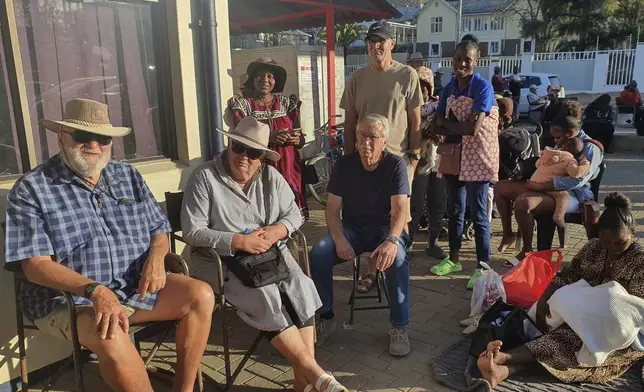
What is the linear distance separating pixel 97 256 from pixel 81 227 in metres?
0.16

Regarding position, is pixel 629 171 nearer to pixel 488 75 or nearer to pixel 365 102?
pixel 365 102

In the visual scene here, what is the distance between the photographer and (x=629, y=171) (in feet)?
29.6

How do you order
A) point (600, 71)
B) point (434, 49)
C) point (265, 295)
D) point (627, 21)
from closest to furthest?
point (265, 295), point (600, 71), point (627, 21), point (434, 49)

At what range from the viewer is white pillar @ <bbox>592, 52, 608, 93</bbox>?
77.2 ft

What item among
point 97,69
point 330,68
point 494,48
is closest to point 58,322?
point 97,69

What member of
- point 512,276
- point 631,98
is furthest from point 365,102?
point 631,98

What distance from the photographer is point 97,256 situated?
2664mm

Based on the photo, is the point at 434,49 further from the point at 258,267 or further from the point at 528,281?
the point at 258,267

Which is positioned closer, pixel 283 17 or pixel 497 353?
pixel 497 353

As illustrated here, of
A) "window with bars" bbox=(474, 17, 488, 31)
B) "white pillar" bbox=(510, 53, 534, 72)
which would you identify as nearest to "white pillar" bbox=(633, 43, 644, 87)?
"white pillar" bbox=(510, 53, 534, 72)

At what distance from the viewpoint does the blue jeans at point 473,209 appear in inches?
168

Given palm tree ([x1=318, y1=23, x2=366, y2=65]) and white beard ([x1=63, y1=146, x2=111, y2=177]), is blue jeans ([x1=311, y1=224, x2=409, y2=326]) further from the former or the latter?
palm tree ([x1=318, y1=23, x2=366, y2=65])

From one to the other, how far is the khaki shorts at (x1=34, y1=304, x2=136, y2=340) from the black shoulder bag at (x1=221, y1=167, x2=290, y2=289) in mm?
618

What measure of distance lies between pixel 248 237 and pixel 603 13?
33.0 m
